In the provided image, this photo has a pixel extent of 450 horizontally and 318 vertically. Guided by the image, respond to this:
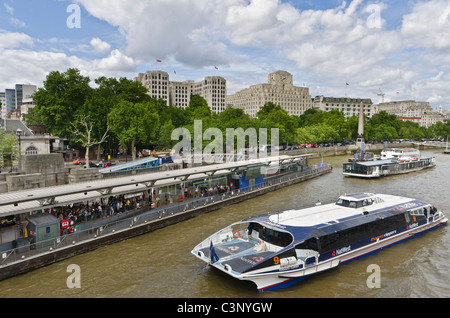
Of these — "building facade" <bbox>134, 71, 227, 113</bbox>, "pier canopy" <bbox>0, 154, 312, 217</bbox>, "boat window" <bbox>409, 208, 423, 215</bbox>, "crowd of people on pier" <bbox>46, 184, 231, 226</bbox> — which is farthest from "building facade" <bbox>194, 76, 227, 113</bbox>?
"boat window" <bbox>409, 208, 423, 215</bbox>

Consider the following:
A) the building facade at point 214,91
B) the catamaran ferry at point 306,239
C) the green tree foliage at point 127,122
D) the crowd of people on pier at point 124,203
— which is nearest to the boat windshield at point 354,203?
the catamaran ferry at point 306,239

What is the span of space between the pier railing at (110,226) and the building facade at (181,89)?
466 ft

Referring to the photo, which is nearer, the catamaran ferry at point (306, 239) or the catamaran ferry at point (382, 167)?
the catamaran ferry at point (306, 239)

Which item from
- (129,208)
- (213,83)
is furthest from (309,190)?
(213,83)

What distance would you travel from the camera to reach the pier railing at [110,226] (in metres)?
17.3

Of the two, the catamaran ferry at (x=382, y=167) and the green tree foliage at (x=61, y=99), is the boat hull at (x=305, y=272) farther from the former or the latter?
the green tree foliage at (x=61, y=99)

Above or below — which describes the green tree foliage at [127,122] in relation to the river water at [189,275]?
above

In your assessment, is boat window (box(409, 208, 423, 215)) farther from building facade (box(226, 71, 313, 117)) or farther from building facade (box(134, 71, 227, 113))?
building facade (box(226, 71, 313, 117))

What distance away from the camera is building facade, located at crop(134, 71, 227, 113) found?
16662 cm

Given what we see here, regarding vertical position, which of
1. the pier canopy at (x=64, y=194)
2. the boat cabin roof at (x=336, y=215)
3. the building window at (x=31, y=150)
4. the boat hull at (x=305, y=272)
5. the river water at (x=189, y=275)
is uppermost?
the building window at (x=31, y=150)

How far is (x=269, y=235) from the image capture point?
17234mm

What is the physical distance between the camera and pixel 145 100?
271 feet

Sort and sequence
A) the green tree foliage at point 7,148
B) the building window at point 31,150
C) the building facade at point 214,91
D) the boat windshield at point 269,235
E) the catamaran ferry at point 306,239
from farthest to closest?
the building facade at point 214,91, the building window at point 31,150, the green tree foliage at point 7,148, the boat windshield at point 269,235, the catamaran ferry at point 306,239
